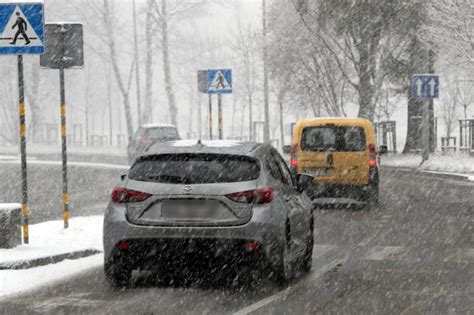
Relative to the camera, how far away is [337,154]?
18109 mm

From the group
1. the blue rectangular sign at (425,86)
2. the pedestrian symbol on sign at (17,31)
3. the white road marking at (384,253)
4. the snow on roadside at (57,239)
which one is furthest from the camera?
the blue rectangular sign at (425,86)

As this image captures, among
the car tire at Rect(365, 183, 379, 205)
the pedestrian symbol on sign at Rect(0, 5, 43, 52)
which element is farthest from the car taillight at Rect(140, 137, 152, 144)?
the pedestrian symbol on sign at Rect(0, 5, 43, 52)

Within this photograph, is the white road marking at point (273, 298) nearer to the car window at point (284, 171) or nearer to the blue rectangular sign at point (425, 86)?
the car window at point (284, 171)

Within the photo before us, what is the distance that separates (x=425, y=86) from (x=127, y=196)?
24544 millimetres

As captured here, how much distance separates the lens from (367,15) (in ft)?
136

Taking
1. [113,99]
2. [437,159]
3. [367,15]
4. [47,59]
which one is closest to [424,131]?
[437,159]

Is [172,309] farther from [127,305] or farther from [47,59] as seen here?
[47,59]

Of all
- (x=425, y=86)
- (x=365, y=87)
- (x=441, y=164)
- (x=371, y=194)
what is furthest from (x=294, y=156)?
(x=365, y=87)

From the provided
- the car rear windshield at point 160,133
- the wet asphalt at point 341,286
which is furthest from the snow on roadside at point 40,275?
the car rear windshield at point 160,133

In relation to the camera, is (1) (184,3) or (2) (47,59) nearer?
→ (2) (47,59)

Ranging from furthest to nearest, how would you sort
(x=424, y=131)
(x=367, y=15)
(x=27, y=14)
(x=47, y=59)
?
(x=367, y=15) < (x=424, y=131) < (x=47, y=59) < (x=27, y=14)

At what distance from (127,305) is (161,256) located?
76cm

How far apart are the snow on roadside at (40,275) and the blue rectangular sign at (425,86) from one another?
22297 mm

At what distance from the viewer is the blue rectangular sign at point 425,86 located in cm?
3216
